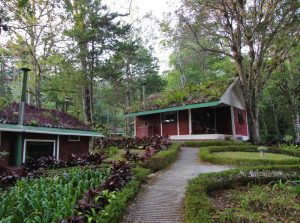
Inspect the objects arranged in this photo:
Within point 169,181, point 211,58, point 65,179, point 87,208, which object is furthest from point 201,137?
point 211,58

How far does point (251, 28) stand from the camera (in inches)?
661

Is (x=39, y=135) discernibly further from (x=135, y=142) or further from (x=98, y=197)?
(x=98, y=197)

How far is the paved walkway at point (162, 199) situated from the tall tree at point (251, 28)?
1070 centimetres

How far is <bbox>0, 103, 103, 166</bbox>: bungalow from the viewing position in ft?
36.1

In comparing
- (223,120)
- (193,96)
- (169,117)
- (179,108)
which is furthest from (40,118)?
(223,120)

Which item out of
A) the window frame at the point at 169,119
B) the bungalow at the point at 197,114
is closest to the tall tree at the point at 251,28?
the bungalow at the point at 197,114

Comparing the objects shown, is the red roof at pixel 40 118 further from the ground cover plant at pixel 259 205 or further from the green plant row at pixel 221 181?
the ground cover plant at pixel 259 205

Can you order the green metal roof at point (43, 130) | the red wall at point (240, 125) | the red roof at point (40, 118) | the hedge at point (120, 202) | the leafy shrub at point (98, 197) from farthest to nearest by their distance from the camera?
the red wall at point (240, 125)
the red roof at point (40, 118)
the green metal roof at point (43, 130)
the hedge at point (120, 202)
the leafy shrub at point (98, 197)

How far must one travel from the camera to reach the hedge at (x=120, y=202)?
4814 mm

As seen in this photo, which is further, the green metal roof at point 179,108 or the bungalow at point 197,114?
the bungalow at point 197,114

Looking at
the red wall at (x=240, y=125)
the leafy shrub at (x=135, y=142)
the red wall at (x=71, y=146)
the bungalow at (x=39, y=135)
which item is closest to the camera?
the bungalow at (x=39, y=135)

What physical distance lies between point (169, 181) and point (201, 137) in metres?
10.4

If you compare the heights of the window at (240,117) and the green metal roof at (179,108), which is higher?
the green metal roof at (179,108)

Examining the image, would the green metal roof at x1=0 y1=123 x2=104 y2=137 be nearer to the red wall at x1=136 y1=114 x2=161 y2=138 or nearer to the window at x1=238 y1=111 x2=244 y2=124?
the red wall at x1=136 y1=114 x2=161 y2=138
